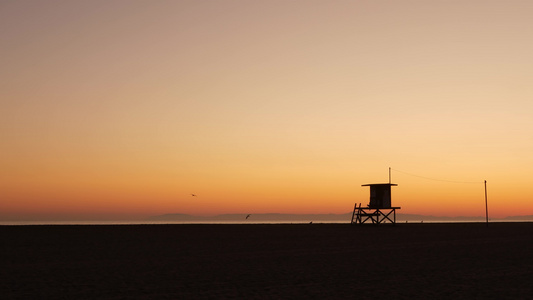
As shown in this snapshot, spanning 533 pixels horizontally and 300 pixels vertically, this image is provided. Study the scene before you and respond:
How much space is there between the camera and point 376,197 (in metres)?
58.6
